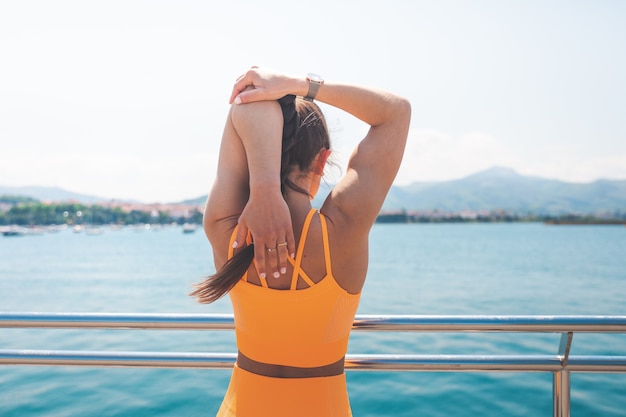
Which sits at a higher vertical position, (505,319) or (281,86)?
(281,86)

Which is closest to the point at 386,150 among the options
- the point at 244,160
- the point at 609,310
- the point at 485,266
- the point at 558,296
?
the point at 244,160

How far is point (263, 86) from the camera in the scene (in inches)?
48.7

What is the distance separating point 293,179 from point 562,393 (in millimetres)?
1541

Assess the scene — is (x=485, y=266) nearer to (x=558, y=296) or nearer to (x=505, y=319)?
(x=558, y=296)

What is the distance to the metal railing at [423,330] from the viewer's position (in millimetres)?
1880

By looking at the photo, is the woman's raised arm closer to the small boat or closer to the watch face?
the watch face

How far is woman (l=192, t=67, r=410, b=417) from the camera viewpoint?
3.80ft

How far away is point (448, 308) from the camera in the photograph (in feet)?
66.6

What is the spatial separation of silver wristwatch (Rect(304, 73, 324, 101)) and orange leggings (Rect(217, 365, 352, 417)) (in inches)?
29.3

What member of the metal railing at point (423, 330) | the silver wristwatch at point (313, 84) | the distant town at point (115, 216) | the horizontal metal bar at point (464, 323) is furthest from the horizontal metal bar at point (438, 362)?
the distant town at point (115, 216)

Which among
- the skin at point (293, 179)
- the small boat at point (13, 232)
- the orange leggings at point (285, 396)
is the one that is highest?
the skin at point (293, 179)

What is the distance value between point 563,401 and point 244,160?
1678 millimetres

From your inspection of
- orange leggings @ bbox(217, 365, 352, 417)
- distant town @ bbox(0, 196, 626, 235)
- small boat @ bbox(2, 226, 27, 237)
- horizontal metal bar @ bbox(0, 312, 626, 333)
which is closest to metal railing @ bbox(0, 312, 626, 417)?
horizontal metal bar @ bbox(0, 312, 626, 333)

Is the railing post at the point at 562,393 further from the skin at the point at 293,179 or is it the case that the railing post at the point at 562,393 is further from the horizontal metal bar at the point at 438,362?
the skin at the point at 293,179
